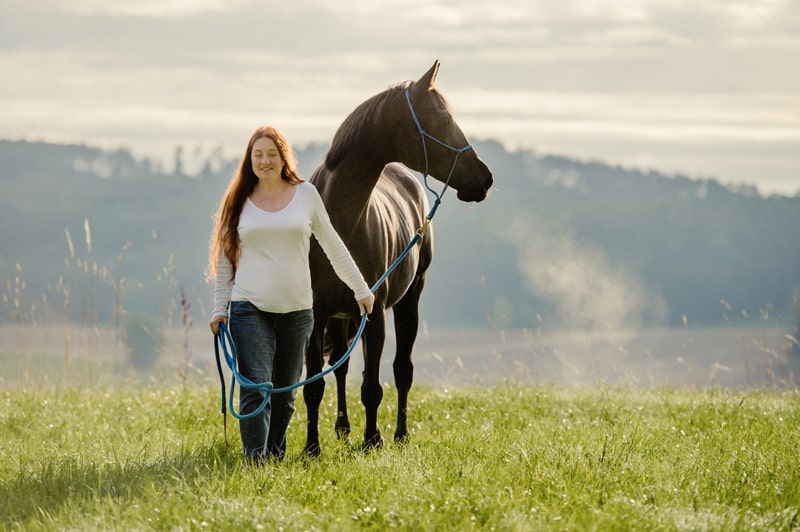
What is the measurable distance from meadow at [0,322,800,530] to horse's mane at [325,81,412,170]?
6.31ft

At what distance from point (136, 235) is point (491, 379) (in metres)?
138

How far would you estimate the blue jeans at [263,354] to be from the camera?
194 inches

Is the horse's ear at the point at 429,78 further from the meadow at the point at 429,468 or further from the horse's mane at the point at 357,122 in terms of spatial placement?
the meadow at the point at 429,468

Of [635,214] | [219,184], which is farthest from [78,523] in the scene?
[635,214]

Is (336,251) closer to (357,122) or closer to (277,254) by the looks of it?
(277,254)

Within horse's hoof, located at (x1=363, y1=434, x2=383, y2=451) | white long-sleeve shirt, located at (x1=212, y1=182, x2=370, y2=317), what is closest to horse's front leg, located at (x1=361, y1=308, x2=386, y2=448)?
horse's hoof, located at (x1=363, y1=434, x2=383, y2=451)

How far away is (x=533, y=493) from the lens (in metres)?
4.46

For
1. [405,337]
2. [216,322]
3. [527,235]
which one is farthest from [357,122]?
[527,235]

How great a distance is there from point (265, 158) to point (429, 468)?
1.95 m

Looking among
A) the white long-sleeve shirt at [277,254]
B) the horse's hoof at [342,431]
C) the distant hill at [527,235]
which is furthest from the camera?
the distant hill at [527,235]

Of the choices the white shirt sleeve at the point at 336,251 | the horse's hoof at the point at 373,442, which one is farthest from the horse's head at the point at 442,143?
the horse's hoof at the point at 373,442

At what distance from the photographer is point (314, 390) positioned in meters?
5.99

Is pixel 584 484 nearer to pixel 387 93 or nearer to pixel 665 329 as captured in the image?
pixel 387 93

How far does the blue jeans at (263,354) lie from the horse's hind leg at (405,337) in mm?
1809
